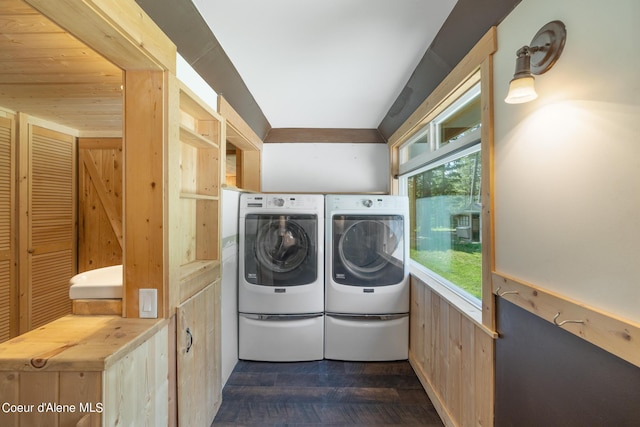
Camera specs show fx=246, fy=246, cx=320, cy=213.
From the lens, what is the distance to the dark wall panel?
25.6 inches

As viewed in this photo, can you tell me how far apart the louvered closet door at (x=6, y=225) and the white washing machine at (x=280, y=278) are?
5.80 ft

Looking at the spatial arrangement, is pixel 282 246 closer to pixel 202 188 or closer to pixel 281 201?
pixel 281 201

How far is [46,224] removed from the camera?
217 centimetres

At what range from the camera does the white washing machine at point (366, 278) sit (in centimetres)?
212

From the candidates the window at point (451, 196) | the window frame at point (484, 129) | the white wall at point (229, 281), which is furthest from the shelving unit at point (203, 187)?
the window at point (451, 196)

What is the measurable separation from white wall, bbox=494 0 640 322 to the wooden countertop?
148 cm

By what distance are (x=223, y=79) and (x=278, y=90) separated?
20.0 inches

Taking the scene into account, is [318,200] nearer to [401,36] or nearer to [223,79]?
[223,79]

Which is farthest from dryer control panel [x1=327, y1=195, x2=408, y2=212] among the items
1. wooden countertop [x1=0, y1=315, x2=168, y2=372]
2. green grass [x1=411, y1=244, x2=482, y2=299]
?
wooden countertop [x1=0, y1=315, x2=168, y2=372]

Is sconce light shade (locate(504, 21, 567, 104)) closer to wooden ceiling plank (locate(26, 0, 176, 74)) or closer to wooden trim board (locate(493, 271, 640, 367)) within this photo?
wooden trim board (locate(493, 271, 640, 367))

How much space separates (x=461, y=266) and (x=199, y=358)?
1711 mm

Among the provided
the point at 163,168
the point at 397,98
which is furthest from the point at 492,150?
the point at 163,168

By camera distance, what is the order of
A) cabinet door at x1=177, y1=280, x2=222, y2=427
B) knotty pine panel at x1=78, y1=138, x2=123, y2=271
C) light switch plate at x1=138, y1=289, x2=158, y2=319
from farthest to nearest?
knotty pine panel at x1=78, y1=138, x2=123, y2=271 < cabinet door at x1=177, y1=280, x2=222, y2=427 < light switch plate at x1=138, y1=289, x2=158, y2=319

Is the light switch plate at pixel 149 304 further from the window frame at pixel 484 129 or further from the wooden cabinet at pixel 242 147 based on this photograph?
the window frame at pixel 484 129
